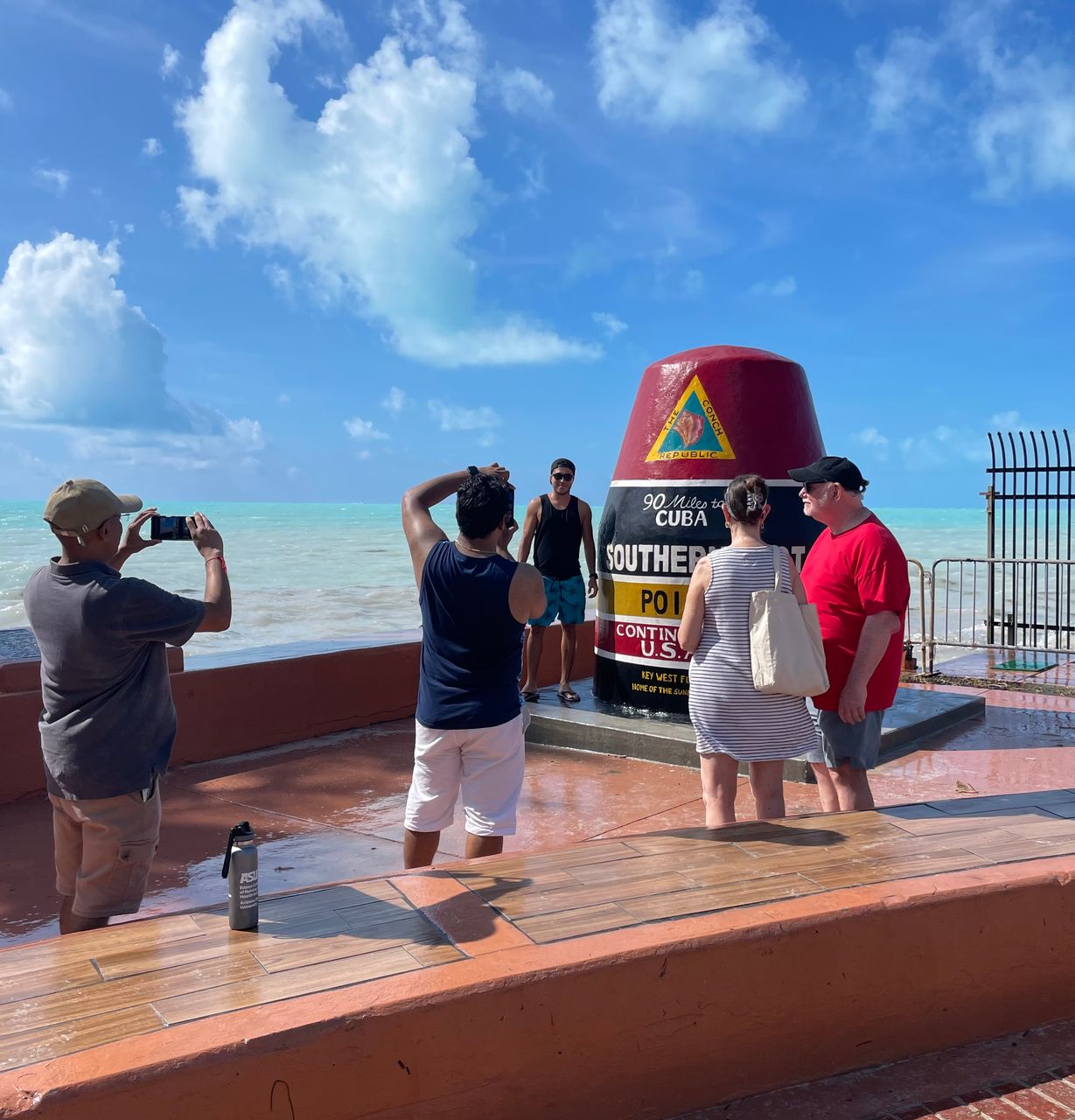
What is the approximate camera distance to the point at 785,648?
399 centimetres

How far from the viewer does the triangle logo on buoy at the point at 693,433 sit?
7.02m

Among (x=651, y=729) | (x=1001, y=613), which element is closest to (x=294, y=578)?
(x=1001, y=613)

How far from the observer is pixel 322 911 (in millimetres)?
3248

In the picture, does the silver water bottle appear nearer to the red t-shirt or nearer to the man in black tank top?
the red t-shirt

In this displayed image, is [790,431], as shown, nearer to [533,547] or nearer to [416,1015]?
[533,547]

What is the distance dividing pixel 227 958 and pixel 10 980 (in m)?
0.55

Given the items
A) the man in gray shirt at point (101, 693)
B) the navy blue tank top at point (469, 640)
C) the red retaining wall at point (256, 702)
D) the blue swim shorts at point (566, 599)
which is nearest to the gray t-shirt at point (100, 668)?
the man in gray shirt at point (101, 693)

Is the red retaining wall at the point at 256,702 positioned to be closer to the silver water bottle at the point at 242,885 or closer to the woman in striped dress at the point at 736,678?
the silver water bottle at the point at 242,885

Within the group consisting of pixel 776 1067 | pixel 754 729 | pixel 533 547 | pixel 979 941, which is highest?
pixel 533 547

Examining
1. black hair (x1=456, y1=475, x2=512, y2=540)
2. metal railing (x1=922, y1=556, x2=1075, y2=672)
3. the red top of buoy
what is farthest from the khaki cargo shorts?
metal railing (x1=922, y1=556, x2=1075, y2=672)

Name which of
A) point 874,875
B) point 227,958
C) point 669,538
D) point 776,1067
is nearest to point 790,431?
point 669,538

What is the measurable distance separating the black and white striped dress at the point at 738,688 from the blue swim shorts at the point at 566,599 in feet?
11.9

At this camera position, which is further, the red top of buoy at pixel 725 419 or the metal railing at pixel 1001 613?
the metal railing at pixel 1001 613

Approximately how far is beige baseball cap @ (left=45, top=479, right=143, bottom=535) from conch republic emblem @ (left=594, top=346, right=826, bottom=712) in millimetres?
4177
